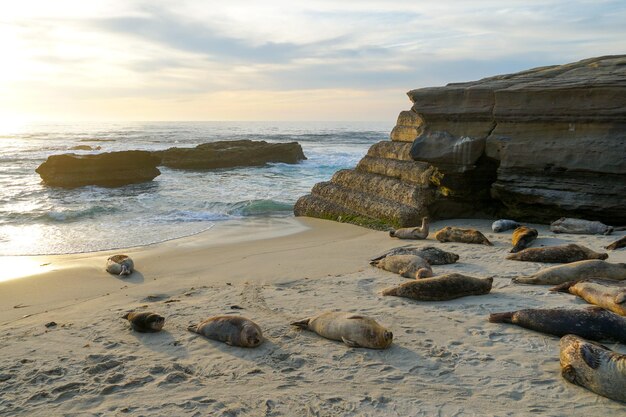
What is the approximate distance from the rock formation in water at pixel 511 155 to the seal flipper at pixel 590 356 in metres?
6.81

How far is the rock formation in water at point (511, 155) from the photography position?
1048cm

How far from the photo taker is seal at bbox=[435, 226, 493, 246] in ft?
34.1

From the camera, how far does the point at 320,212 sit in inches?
587

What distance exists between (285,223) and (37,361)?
368 inches

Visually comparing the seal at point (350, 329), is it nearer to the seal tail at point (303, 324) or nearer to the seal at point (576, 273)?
the seal tail at point (303, 324)

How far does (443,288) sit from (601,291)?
5.85 ft

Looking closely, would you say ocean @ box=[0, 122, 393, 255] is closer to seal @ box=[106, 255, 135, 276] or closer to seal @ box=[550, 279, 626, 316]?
seal @ box=[106, 255, 135, 276]

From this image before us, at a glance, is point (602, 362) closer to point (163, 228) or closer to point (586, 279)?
point (586, 279)

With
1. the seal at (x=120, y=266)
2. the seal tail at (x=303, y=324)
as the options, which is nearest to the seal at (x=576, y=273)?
the seal tail at (x=303, y=324)

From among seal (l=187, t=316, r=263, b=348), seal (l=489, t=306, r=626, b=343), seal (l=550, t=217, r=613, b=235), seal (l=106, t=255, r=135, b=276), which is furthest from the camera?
seal (l=550, t=217, r=613, b=235)

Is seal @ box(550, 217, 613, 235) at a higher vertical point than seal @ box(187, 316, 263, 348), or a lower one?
higher

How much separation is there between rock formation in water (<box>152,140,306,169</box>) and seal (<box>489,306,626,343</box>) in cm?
2920

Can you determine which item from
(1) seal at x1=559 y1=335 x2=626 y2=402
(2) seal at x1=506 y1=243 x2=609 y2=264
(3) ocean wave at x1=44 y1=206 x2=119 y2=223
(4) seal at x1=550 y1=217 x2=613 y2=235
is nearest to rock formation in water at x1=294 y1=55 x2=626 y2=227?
(4) seal at x1=550 y1=217 x2=613 y2=235

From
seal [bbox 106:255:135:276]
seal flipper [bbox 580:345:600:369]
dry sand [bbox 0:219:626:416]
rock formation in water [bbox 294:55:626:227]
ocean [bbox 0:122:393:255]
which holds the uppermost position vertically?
rock formation in water [bbox 294:55:626:227]
